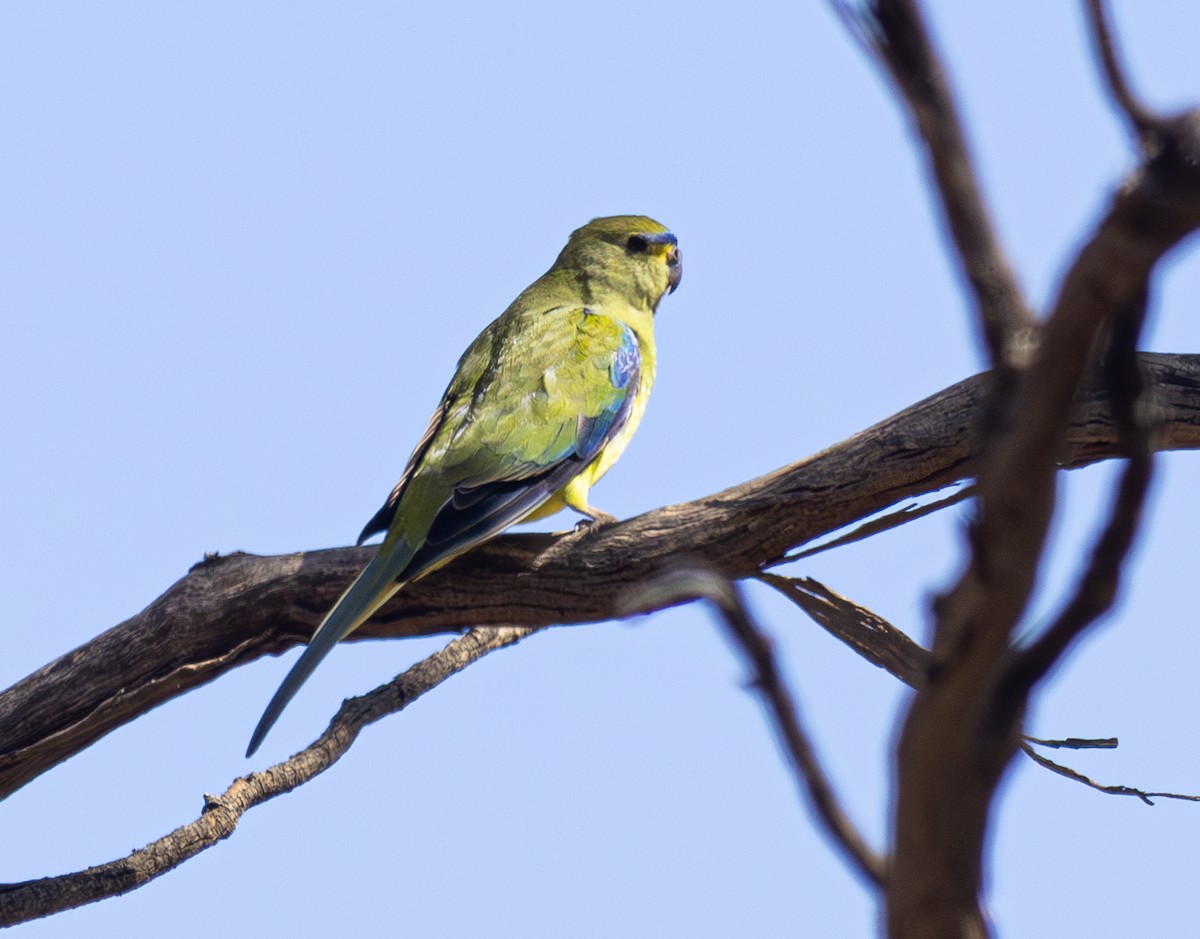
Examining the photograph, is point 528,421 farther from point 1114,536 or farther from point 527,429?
point 1114,536

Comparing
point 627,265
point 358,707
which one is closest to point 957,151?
point 358,707

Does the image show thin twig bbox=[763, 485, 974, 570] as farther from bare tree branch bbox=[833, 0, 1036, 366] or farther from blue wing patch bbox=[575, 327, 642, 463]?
bare tree branch bbox=[833, 0, 1036, 366]

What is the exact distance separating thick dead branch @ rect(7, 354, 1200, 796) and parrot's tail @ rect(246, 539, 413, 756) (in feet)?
0.55

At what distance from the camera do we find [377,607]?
4652 mm

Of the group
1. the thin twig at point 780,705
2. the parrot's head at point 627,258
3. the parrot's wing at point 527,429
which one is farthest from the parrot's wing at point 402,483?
the thin twig at point 780,705

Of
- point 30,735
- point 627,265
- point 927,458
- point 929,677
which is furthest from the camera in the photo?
point 627,265

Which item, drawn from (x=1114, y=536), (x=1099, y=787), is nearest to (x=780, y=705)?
(x=1114, y=536)

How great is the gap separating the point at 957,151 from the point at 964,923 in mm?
849

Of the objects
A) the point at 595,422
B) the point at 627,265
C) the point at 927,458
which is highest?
the point at 627,265

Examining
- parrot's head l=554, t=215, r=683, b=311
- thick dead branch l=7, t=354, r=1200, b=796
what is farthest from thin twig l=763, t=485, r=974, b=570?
parrot's head l=554, t=215, r=683, b=311

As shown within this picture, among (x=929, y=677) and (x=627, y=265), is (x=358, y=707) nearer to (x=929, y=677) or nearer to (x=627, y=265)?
(x=627, y=265)

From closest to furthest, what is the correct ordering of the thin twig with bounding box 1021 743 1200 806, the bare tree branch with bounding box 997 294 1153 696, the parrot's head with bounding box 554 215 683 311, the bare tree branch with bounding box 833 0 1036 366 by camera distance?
1. the bare tree branch with bounding box 833 0 1036 366
2. the bare tree branch with bounding box 997 294 1153 696
3. the thin twig with bounding box 1021 743 1200 806
4. the parrot's head with bounding box 554 215 683 311

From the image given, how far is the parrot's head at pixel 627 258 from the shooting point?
22.1 ft

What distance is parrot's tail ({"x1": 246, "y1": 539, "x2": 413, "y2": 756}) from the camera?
15.0 feet
